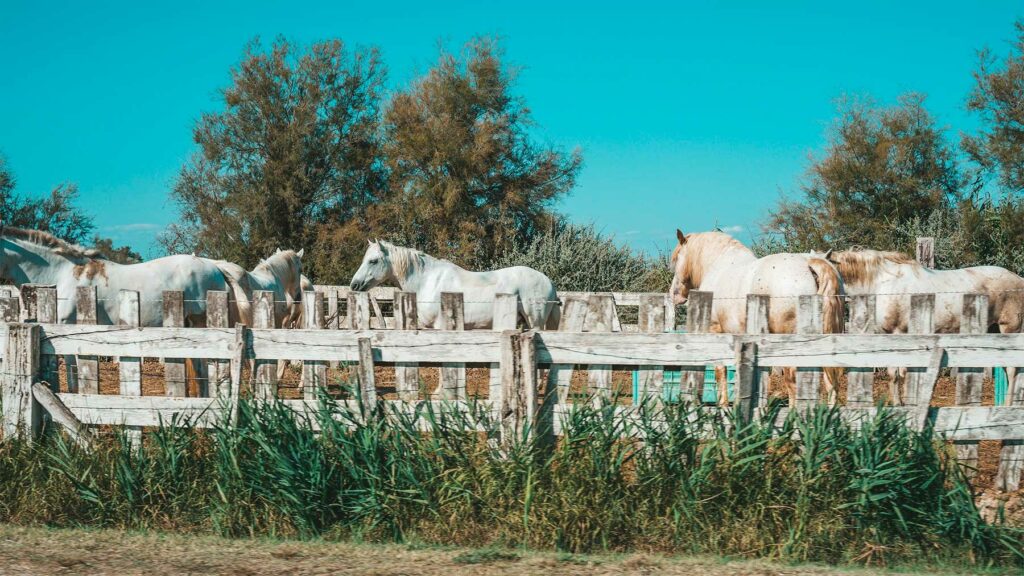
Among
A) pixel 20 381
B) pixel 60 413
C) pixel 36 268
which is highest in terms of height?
pixel 36 268

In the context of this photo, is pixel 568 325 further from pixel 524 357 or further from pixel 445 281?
pixel 445 281

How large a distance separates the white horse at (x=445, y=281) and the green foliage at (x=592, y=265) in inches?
341

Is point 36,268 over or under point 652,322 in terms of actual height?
over

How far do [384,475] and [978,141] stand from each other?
2172 centimetres

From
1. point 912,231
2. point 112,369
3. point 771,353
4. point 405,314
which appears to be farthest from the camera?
point 912,231

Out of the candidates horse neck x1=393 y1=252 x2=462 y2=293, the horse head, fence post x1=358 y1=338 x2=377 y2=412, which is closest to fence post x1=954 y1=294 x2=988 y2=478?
fence post x1=358 y1=338 x2=377 y2=412

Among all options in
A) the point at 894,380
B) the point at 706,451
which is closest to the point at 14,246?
the point at 706,451

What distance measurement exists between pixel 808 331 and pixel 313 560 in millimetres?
3530

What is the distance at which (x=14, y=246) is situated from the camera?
855cm

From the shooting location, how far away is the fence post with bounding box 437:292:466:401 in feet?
18.8

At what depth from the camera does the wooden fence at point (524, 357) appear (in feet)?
18.0

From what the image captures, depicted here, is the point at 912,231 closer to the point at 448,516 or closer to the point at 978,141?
the point at 978,141

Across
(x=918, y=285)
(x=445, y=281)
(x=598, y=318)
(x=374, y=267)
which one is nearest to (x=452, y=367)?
(x=598, y=318)

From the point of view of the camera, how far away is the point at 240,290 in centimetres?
1071
